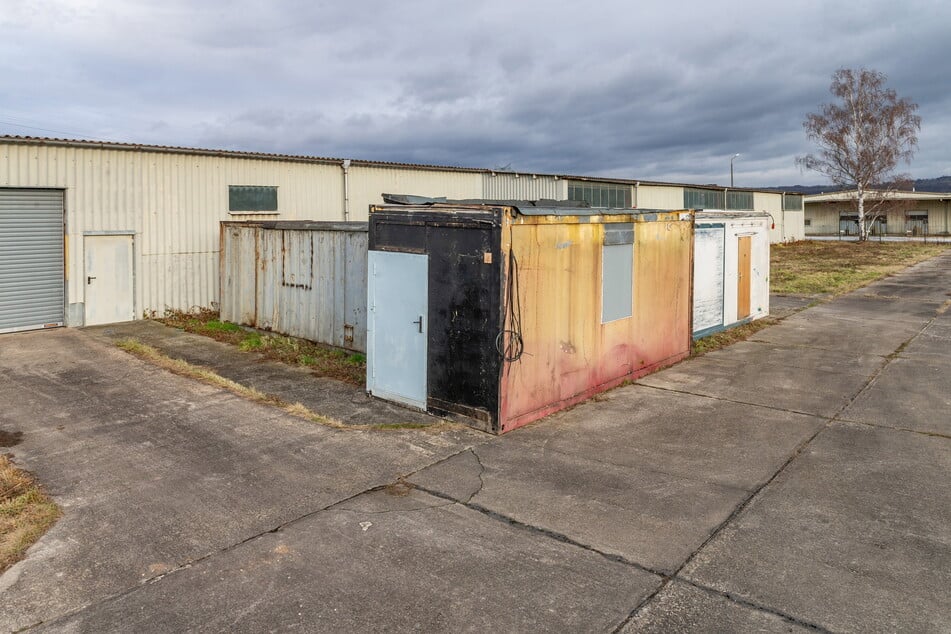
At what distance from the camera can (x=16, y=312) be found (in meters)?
13.6

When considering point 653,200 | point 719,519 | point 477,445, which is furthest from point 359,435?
point 653,200

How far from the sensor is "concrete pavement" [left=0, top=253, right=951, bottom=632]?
13.9ft

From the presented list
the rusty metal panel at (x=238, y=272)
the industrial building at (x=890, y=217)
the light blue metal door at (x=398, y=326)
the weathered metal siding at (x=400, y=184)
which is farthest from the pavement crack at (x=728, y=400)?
the industrial building at (x=890, y=217)

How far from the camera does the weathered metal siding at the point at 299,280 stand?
11.5 m

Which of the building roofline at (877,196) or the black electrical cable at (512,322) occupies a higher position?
the building roofline at (877,196)

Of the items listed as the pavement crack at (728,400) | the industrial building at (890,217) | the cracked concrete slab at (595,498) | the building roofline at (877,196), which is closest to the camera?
the cracked concrete slab at (595,498)

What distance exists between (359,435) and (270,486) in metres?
1.56

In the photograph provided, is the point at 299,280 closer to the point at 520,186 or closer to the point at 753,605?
the point at 753,605

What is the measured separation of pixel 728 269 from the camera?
14.1 m

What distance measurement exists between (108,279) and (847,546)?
1462 cm

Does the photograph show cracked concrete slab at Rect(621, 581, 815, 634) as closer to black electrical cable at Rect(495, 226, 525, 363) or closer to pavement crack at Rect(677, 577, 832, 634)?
pavement crack at Rect(677, 577, 832, 634)

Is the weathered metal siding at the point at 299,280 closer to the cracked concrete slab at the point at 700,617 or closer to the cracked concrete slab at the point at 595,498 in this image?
the cracked concrete slab at the point at 595,498

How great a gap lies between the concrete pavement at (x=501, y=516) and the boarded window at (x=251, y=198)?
7.74 m

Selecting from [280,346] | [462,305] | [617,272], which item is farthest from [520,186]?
[462,305]
